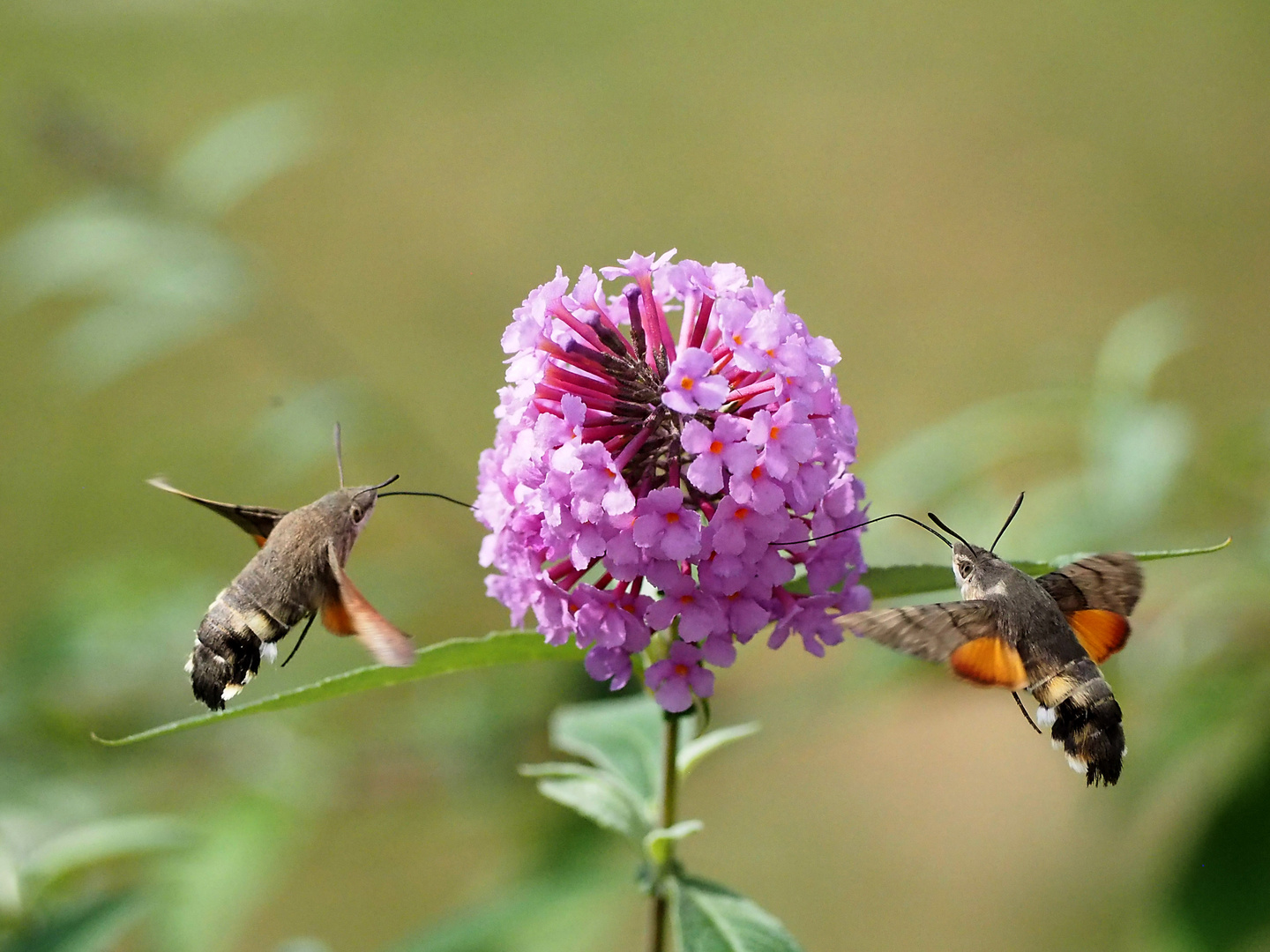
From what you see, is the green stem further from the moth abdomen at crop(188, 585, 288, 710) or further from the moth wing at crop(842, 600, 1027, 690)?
the moth abdomen at crop(188, 585, 288, 710)

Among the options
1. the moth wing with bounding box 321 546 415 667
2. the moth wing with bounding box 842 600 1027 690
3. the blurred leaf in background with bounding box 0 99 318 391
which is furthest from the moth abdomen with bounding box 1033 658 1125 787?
the blurred leaf in background with bounding box 0 99 318 391

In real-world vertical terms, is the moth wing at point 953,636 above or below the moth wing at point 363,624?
below

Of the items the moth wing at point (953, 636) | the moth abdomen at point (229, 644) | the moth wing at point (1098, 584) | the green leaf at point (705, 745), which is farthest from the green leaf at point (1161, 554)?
the moth abdomen at point (229, 644)

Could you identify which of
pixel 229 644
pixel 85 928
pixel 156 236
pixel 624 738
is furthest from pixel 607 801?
pixel 156 236

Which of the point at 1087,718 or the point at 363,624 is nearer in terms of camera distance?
the point at 363,624

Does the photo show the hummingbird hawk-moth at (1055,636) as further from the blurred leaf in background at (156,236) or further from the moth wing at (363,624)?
the blurred leaf in background at (156,236)

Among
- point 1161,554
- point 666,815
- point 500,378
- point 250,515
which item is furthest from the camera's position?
point 500,378

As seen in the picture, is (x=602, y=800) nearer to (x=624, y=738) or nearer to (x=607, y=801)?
(x=607, y=801)
